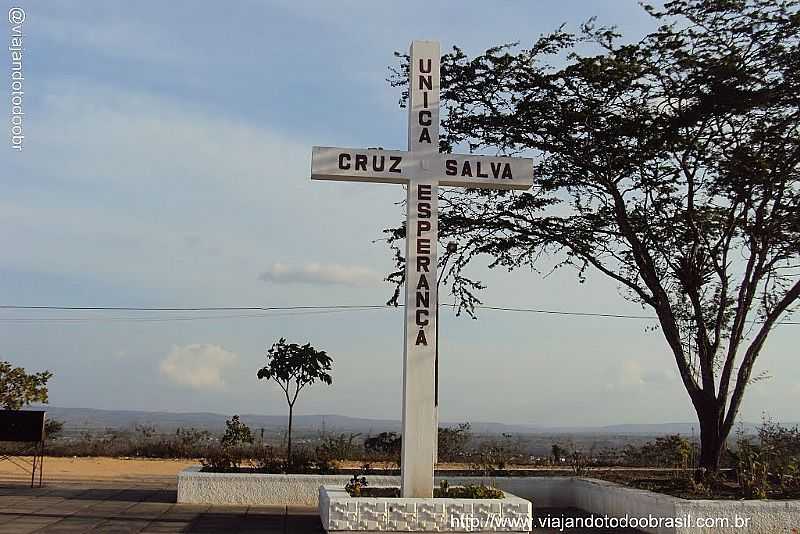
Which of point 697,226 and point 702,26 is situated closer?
point 702,26

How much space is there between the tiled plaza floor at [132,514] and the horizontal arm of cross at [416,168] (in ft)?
13.9

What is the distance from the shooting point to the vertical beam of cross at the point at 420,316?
1010cm

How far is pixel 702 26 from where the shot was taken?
13844mm

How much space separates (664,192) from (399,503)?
7919mm

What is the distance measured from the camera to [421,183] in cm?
1056

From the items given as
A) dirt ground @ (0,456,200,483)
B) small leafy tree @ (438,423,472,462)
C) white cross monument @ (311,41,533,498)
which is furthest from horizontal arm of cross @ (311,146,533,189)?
small leafy tree @ (438,423,472,462)

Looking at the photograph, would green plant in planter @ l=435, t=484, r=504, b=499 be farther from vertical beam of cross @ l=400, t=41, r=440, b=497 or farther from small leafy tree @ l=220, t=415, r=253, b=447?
small leafy tree @ l=220, t=415, r=253, b=447

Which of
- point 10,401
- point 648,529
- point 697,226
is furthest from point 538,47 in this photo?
point 10,401

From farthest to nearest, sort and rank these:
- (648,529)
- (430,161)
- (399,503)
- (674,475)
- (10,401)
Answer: (10,401)
(674,475)
(648,529)
(430,161)
(399,503)

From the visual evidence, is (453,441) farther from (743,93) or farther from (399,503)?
(399,503)

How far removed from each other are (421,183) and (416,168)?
0.60 feet

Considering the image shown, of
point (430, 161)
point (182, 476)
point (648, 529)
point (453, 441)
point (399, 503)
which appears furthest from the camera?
point (453, 441)

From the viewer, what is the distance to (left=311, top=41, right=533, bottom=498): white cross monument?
1012cm

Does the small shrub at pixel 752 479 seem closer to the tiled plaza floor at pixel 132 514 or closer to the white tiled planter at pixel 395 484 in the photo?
the white tiled planter at pixel 395 484
